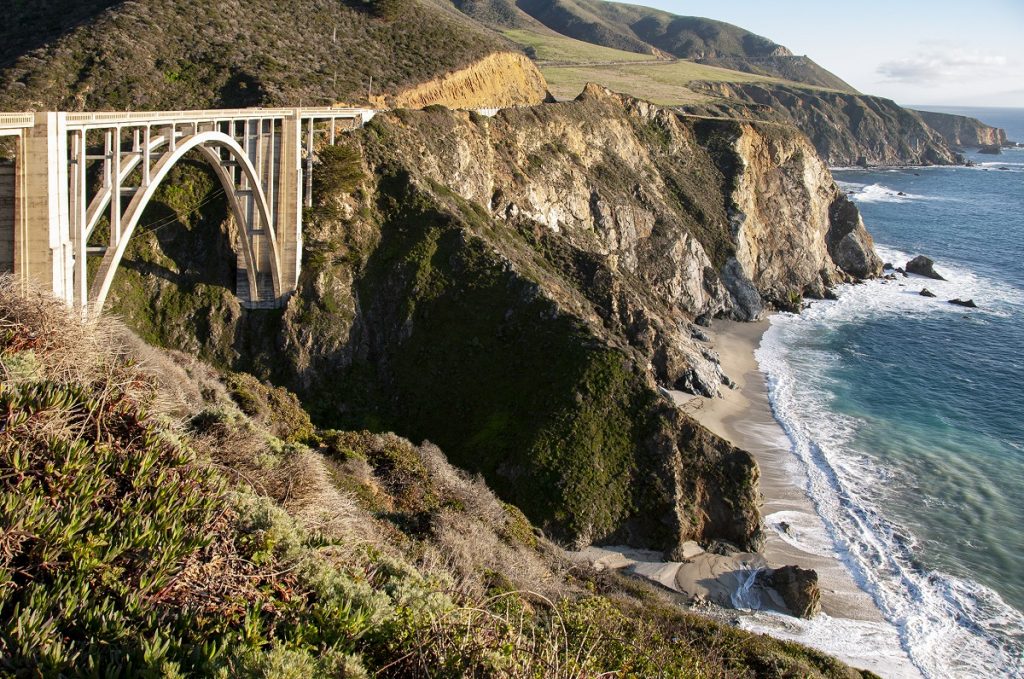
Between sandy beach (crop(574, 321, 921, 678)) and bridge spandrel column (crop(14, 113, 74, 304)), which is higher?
bridge spandrel column (crop(14, 113, 74, 304))

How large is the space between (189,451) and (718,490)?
2301 centimetres

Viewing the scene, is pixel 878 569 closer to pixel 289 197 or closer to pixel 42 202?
pixel 42 202

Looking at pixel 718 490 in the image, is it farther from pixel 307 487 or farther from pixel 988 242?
pixel 988 242

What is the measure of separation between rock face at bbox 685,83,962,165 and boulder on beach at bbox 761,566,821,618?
12532 centimetres

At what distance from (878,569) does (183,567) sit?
26.5m

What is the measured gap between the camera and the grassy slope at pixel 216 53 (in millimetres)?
38906

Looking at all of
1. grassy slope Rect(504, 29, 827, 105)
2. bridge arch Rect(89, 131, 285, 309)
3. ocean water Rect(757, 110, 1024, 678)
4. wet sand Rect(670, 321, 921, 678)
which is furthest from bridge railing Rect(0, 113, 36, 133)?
grassy slope Rect(504, 29, 827, 105)

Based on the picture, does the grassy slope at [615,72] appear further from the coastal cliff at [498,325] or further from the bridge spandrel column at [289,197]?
the bridge spandrel column at [289,197]

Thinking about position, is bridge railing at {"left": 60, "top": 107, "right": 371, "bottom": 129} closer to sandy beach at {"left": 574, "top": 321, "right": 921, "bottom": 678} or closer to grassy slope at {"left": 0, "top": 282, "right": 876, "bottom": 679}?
grassy slope at {"left": 0, "top": 282, "right": 876, "bottom": 679}

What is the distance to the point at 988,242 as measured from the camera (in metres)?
86.5

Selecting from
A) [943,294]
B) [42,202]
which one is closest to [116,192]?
[42,202]

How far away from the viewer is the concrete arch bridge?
15531 mm

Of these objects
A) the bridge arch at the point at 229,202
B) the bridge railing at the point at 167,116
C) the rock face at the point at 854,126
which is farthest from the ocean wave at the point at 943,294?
the rock face at the point at 854,126

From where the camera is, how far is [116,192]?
1838cm
